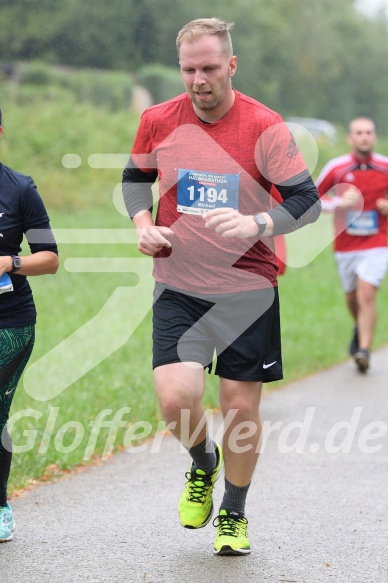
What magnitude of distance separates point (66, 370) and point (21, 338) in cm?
500

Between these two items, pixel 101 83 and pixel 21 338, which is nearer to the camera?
pixel 21 338

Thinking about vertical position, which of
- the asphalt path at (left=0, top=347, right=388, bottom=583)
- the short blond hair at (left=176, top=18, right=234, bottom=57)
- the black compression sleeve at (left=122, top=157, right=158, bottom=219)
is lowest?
the asphalt path at (left=0, top=347, right=388, bottom=583)

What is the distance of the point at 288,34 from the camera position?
74875mm

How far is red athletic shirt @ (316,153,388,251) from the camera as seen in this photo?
1066 cm

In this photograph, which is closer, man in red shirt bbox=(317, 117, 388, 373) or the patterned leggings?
the patterned leggings

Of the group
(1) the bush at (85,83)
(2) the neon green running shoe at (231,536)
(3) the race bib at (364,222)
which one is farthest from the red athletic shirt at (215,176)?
(1) the bush at (85,83)

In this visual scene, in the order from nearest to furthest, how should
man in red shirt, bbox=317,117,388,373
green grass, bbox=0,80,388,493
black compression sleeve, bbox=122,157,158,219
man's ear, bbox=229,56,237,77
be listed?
man's ear, bbox=229,56,237,77, black compression sleeve, bbox=122,157,158,219, green grass, bbox=0,80,388,493, man in red shirt, bbox=317,117,388,373

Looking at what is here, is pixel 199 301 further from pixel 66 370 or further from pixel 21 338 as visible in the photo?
pixel 66 370

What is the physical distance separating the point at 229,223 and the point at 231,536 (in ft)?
4.79

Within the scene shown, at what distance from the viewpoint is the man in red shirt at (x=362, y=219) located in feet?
34.8

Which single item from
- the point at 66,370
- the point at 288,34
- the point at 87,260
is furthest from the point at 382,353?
the point at 288,34

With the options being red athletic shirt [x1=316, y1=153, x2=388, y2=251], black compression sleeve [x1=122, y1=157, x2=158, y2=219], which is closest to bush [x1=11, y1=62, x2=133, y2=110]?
red athletic shirt [x1=316, y1=153, x2=388, y2=251]

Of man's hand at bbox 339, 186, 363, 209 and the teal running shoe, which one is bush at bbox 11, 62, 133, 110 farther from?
the teal running shoe

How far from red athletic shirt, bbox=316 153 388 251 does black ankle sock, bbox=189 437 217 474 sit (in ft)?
19.1
